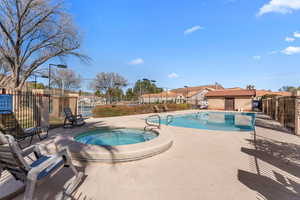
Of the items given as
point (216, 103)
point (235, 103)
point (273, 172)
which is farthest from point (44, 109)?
point (235, 103)

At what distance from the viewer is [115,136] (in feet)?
22.7

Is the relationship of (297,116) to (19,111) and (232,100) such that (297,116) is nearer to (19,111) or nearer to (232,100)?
(19,111)

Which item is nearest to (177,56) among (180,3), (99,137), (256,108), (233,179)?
(180,3)

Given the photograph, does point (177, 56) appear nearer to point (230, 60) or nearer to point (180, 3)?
point (230, 60)

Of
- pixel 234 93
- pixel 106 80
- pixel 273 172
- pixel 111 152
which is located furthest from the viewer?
pixel 106 80

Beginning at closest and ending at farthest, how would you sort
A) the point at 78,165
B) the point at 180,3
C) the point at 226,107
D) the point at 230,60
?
the point at 78,165, the point at 180,3, the point at 230,60, the point at 226,107

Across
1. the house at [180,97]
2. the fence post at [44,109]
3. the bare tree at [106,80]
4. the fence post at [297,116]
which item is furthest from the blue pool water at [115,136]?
the bare tree at [106,80]

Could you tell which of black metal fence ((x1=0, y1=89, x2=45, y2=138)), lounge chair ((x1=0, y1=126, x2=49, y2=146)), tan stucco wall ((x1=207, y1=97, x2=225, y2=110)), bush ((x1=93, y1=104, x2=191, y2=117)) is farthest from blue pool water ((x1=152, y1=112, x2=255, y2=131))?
tan stucco wall ((x1=207, y1=97, x2=225, y2=110))

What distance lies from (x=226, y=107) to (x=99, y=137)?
72.0 feet

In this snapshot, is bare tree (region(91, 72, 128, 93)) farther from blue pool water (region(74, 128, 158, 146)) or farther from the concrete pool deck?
the concrete pool deck

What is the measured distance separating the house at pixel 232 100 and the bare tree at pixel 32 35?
21418 millimetres

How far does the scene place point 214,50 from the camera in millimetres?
18078

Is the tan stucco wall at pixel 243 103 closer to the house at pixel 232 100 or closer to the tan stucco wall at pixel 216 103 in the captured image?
the house at pixel 232 100

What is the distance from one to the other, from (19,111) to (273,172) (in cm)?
983
